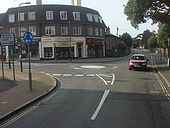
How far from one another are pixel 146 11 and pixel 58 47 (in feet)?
106

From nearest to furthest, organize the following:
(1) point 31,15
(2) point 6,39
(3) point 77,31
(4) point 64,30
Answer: (2) point 6,39
(1) point 31,15
(4) point 64,30
(3) point 77,31

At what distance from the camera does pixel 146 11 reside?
2469cm

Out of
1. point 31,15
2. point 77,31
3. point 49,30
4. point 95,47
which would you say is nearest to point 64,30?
point 77,31

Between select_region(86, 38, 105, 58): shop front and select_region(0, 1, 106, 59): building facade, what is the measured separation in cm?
22

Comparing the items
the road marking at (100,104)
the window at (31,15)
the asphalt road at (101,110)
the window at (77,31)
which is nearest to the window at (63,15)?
the window at (77,31)

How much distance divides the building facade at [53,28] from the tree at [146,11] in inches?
1145

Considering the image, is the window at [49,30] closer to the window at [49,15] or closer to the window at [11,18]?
the window at [49,15]

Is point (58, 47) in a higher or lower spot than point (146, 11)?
lower

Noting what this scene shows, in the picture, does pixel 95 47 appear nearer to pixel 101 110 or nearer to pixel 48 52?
pixel 48 52

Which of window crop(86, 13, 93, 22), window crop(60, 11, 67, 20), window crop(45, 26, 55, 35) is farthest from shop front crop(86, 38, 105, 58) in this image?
window crop(45, 26, 55, 35)

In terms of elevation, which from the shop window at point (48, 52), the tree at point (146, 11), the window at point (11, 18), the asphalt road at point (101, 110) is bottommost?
the asphalt road at point (101, 110)

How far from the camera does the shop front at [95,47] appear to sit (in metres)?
59.9

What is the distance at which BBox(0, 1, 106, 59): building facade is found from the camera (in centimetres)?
5475

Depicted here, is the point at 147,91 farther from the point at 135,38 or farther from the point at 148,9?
the point at 135,38
